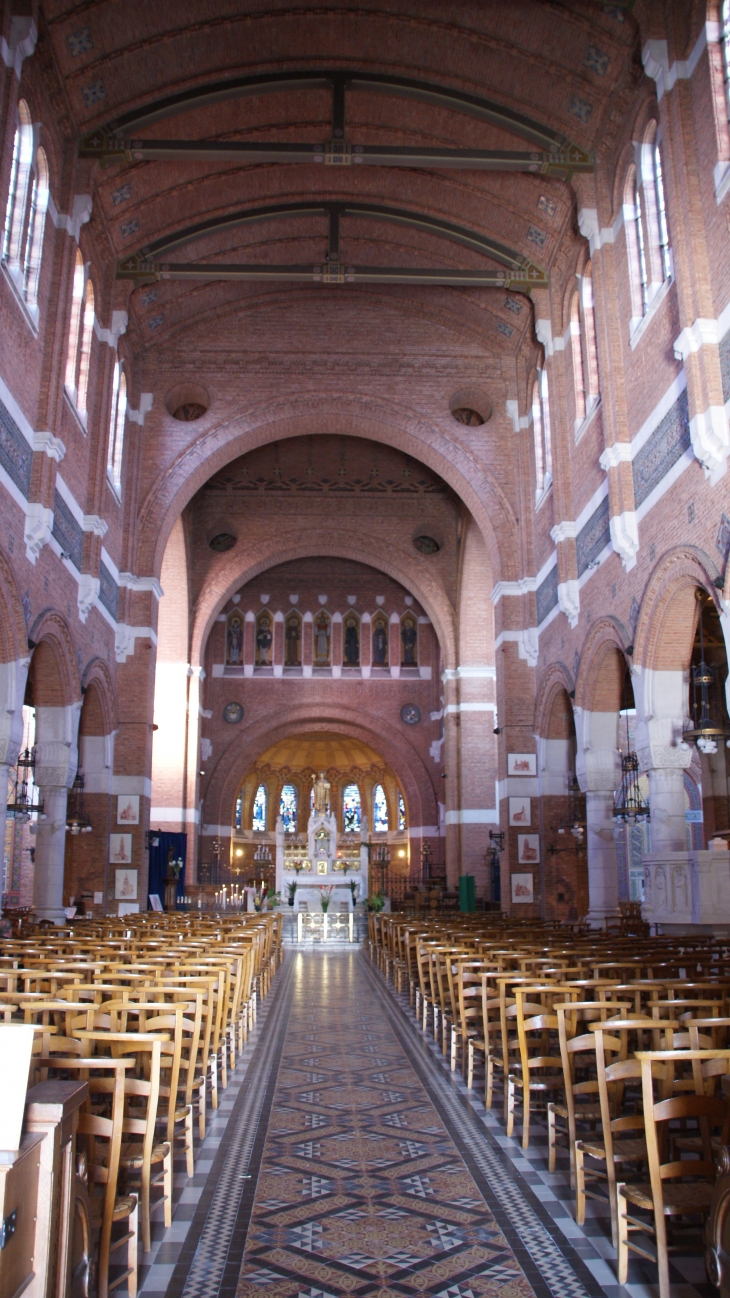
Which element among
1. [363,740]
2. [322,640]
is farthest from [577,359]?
[363,740]

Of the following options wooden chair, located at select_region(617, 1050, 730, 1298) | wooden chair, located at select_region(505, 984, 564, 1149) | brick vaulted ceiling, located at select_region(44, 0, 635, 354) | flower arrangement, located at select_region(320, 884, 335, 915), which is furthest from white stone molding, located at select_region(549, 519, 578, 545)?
wooden chair, located at select_region(617, 1050, 730, 1298)

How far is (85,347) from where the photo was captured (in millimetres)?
18141

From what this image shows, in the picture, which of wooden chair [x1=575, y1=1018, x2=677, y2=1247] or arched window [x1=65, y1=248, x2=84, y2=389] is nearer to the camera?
wooden chair [x1=575, y1=1018, x2=677, y2=1247]

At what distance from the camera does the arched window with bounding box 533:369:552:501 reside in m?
20.9

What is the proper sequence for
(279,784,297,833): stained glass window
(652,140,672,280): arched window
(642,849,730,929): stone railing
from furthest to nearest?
(279,784,297,833): stained glass window → (652,140,672,280): arched window → (642,849,730,929): stone railing

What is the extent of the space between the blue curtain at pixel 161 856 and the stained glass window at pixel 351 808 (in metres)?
12.8

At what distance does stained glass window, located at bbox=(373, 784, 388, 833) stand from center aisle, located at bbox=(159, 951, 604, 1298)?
30.8 meters

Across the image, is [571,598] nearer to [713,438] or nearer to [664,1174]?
[713,438]

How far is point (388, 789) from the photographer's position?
39312 mm

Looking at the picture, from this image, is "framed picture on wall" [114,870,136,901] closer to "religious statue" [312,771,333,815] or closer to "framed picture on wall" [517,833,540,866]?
"framed picture on wall" [517,833,540,866]

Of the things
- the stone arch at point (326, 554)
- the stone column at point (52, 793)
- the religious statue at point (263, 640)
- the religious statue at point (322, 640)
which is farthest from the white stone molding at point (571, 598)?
the religious statue at point (263, 640)

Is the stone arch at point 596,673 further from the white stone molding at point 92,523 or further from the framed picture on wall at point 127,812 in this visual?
the framed picture on wall at point 127,812

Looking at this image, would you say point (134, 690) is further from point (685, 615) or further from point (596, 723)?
point (685, 615)

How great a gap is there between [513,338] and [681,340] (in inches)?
452
